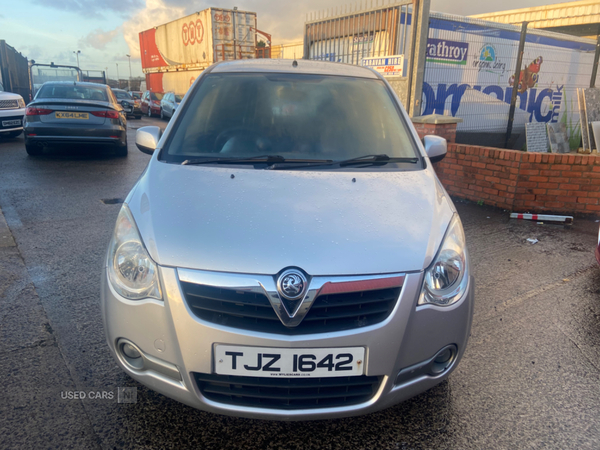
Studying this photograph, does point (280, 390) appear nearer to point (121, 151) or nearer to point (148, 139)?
point (148, 139)

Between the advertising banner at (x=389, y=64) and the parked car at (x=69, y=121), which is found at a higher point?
the advertising banner at (x=389, y=64)

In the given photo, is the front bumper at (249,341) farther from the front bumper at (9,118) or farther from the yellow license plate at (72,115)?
the front bumper at (9,118)

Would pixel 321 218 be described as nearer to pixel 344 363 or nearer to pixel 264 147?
pixel 344 363

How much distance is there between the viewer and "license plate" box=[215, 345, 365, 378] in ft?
5.71

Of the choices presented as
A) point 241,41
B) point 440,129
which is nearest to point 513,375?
point 440,129

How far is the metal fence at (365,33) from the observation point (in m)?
7.86

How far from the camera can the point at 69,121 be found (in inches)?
343

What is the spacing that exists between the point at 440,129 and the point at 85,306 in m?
5.61

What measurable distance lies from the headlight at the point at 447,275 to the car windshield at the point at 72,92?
915 cm

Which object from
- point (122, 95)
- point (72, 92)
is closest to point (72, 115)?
point (72, 92)

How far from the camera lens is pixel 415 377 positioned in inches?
76.0

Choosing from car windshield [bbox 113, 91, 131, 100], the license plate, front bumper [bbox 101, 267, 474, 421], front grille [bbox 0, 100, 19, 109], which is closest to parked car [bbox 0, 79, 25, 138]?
front grille [bbox 0, 100, 19, 109]

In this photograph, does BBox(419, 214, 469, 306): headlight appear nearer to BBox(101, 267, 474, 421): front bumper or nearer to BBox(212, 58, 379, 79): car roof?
BBox(101, 267, 474, 421): front bumper

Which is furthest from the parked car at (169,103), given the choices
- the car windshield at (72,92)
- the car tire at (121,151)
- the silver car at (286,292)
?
the silver car at (286,292)
